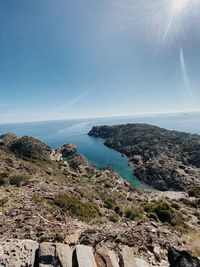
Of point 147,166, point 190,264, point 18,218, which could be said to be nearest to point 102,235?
point 190,264

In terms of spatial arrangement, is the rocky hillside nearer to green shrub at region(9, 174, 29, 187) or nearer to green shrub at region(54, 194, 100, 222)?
green shrub at region(9, 174, 29, 187)

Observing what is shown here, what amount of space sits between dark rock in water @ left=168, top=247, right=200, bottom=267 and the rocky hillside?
62.5 m

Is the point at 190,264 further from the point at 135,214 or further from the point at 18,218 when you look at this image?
the point at 135,214

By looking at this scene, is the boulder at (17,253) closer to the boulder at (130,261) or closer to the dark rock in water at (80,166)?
the boulder at (130,261)

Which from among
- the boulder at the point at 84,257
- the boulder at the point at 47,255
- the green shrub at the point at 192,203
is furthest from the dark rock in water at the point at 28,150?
the boulder at the point at 84,257

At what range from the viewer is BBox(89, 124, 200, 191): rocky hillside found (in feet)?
246

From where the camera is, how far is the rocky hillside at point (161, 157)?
75.0 m

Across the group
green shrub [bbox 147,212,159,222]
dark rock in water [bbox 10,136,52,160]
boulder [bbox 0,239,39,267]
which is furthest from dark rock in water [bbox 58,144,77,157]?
boulder [bbox 0,239,39,267]

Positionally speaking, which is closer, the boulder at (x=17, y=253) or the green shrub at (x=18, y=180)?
the boulder at (x=17, y=253)

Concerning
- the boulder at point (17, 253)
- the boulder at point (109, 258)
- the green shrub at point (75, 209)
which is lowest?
the green shrub at point (75, 209)

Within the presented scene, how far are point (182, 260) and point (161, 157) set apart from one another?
92.8 meters

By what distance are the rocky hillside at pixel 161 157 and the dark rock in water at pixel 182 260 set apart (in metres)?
62.5

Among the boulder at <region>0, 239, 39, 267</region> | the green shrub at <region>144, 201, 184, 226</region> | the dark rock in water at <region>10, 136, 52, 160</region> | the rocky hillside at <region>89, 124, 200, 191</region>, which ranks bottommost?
the rocky hillside at <region>89, 124, 200, 191</region>

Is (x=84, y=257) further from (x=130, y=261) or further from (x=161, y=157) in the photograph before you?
(x=161, y=157)
